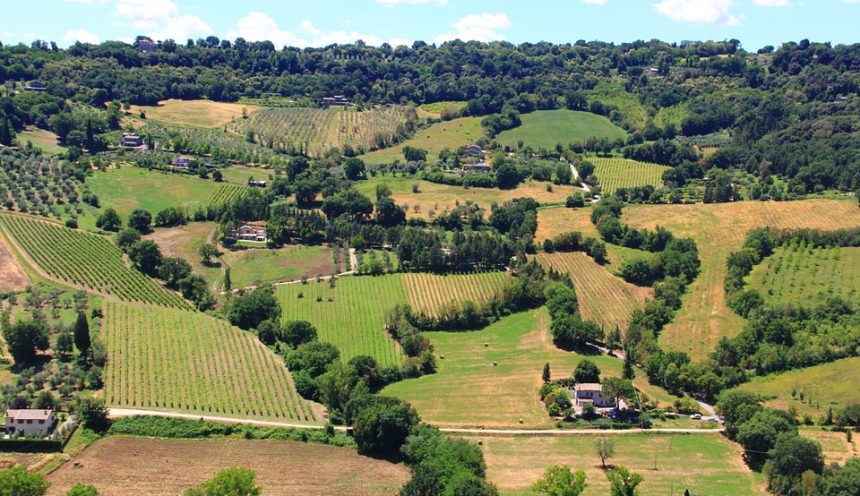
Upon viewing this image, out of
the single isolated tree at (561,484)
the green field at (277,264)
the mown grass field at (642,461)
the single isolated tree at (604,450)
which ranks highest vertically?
the green field at (277,264)

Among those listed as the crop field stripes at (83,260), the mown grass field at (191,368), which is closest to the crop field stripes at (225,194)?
the crop field stripes at (83,260)

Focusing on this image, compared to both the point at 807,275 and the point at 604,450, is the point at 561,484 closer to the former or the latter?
the point at 604,450

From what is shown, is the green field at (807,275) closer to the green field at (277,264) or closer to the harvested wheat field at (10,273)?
the green field at (277,264)

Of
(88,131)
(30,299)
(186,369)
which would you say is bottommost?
(186,369)

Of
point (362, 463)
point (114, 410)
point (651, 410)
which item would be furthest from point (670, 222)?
point (114, 410)

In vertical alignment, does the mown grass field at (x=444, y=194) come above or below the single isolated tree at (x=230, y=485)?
above

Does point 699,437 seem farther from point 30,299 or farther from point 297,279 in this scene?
point 30,299

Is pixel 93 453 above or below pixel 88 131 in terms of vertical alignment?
below
